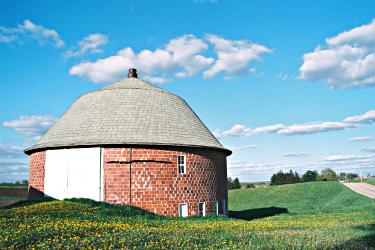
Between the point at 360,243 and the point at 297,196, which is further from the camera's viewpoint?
the point at 297,196

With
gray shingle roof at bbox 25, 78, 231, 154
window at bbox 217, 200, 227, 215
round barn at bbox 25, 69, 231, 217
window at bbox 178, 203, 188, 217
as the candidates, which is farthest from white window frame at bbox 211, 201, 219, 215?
gray shingle roof at bbox 25, 78, 231, 154

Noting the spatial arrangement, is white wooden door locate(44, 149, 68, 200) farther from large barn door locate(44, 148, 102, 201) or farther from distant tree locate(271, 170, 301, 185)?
distant tree locate(271, 170, 301, 185)

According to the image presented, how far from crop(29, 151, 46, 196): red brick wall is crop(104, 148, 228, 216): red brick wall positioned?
5231 mm

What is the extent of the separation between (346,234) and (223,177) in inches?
529

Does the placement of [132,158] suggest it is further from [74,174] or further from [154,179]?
[74,174]

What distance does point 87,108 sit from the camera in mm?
27141

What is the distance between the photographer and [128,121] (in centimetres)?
2498

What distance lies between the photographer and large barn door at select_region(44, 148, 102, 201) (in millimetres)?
23203

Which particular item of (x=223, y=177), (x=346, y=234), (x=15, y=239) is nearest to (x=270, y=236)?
(x=346, y=234)

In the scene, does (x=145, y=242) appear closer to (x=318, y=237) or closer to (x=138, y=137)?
(x=318, y=237)

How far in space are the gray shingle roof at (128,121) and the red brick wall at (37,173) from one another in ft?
2.08

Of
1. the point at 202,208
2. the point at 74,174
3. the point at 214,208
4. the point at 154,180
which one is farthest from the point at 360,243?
the point at 74,174

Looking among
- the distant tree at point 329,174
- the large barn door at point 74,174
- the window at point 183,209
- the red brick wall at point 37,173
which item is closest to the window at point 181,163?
the window at point 183,209

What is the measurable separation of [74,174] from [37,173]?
384cm
